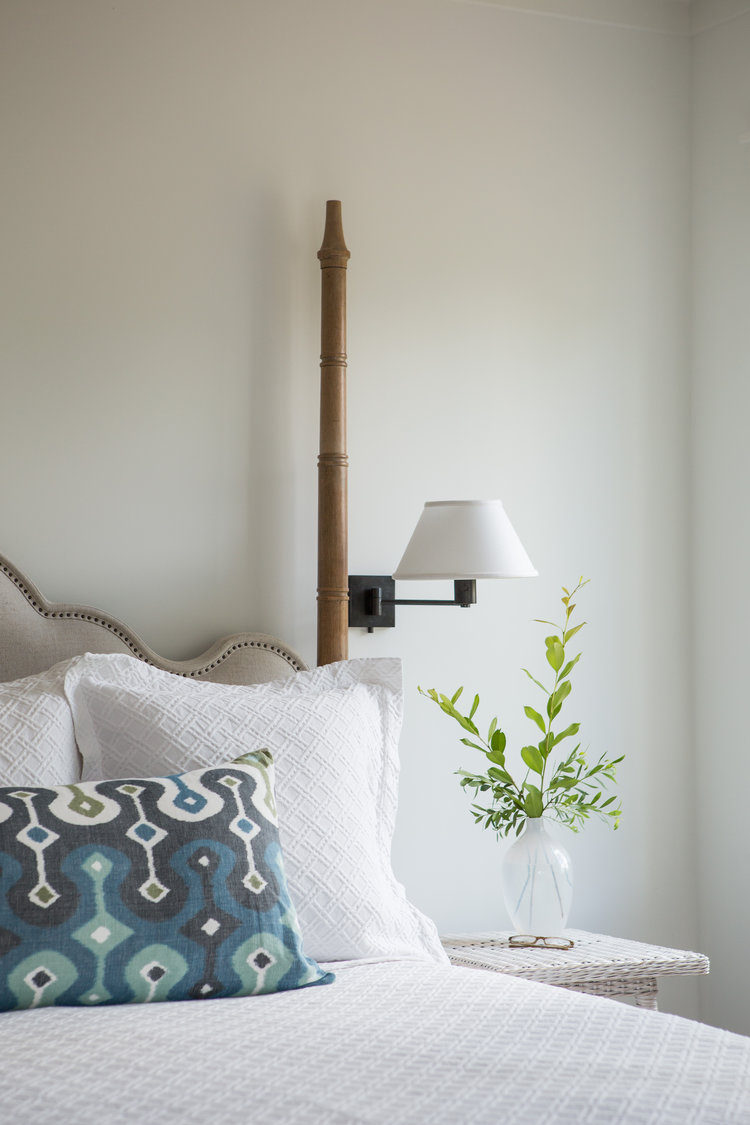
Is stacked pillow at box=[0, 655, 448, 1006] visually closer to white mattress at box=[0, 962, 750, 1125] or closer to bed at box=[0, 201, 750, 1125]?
bed at box=[0, 201, 750, 1125]

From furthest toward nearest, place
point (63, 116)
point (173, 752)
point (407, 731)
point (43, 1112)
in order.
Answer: point (407, 731) < point (63, 116) < point (173, 752) < point (43, 1112)

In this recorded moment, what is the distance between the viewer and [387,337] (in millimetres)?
2750

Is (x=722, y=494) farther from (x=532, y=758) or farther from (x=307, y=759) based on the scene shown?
(x=307, y=759)

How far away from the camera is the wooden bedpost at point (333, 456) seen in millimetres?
2537

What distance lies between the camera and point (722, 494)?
2.98m

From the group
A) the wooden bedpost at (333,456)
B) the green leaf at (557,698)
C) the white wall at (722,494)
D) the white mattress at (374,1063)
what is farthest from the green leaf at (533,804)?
the white mattress at (374,1063)

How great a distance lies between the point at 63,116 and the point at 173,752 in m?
1.46

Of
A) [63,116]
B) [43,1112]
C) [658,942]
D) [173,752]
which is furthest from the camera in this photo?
[658,942]

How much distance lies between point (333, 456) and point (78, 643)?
68 cm

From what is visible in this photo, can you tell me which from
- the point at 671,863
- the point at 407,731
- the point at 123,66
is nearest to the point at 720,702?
the point at 671,863

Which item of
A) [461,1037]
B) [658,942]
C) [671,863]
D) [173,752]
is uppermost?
[173,752]

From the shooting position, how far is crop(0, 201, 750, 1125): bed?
1.11 metres

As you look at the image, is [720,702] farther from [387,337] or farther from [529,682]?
[387,337]

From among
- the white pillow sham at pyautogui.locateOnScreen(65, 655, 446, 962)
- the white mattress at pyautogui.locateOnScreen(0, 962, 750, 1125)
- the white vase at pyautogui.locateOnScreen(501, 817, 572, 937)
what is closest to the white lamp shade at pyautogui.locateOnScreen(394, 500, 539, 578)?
the white pillow sham at pyautogui.locateOnScreen(65, 655, 446, 962)
